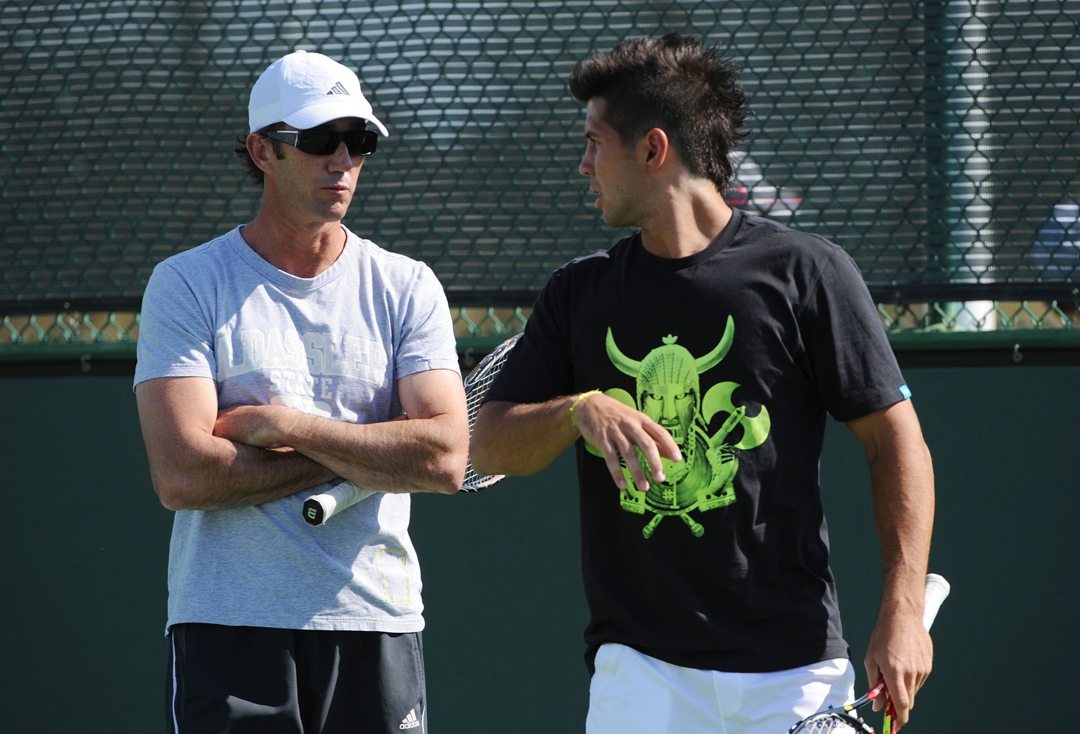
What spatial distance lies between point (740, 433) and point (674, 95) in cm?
73

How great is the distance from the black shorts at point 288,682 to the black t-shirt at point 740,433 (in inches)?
24.5

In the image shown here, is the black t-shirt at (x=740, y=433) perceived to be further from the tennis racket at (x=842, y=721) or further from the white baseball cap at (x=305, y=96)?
the white baseball cap at (x=305, y=96)

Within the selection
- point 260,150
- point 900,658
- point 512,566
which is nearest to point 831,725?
point 900,658

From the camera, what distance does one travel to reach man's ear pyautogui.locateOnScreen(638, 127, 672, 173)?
270cm

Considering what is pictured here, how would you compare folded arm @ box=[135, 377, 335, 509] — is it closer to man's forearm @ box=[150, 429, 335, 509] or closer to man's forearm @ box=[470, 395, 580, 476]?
man's forearm @ box=[150, 429, 335, 509]

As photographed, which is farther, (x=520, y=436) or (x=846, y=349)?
(x=520, y=436)

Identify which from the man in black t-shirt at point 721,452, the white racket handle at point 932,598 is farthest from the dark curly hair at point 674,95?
the white racket handle at point 932,598

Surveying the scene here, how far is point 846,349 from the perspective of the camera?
2.55 m

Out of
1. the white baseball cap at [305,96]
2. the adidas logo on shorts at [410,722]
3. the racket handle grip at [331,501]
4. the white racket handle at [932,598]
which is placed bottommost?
the adidas logo on shorts at [410,722]

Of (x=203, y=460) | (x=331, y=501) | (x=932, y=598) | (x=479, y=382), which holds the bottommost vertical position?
(x=932, y=598)

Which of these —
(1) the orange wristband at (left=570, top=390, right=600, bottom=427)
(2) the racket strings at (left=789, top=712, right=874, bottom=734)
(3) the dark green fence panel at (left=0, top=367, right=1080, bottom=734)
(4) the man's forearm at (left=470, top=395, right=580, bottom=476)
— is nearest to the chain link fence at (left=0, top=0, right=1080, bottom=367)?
(3) the dark green fence panel at (left=0, top=367, right=1080, bottom=734)

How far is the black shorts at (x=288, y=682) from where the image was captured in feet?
9.37

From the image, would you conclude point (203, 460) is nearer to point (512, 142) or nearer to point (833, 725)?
point (833, 725)

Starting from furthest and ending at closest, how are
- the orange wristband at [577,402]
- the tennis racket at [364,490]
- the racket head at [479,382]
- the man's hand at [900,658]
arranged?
1. the racket head at [479,382]
2. the tennis racket at [364,490]
3. the orange wristband at [577,402]
4. the man's hand at [900,658]
